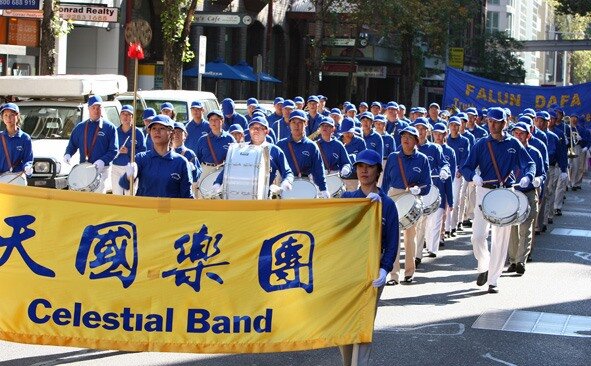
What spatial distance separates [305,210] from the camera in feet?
29.8

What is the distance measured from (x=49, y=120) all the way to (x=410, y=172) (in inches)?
277

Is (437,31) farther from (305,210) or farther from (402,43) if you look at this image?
(305,210)

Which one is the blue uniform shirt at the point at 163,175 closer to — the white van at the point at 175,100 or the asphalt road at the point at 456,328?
the asphalt road at the point at 456,328

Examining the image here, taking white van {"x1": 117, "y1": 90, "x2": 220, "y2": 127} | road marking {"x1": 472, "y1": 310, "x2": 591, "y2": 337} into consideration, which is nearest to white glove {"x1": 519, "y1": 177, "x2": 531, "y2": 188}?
road marking {"x1": 472, "y1": 310, "x2": 591, "y2": 337}

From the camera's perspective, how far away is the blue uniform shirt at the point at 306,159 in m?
16.5

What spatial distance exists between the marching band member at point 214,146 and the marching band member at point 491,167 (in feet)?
14.9

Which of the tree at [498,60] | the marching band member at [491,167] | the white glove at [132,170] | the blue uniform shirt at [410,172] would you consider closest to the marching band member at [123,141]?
the blue uniform shirt at [410,172]

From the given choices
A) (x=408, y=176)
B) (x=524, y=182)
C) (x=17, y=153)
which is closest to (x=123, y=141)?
(x=17, y=153)

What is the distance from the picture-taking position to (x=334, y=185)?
18312 millimetres

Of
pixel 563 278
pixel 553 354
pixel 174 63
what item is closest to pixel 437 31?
pixel 174 63

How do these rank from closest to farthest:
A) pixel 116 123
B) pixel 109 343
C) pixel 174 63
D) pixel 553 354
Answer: pixel 109 343 → pixel 553 354 → pixel 116 123 → pixel 174 63

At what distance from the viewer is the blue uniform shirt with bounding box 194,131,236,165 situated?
63.9 feet

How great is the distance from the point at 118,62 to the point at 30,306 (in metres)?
33.8

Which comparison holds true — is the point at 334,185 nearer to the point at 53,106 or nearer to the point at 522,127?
the point at 522,127
